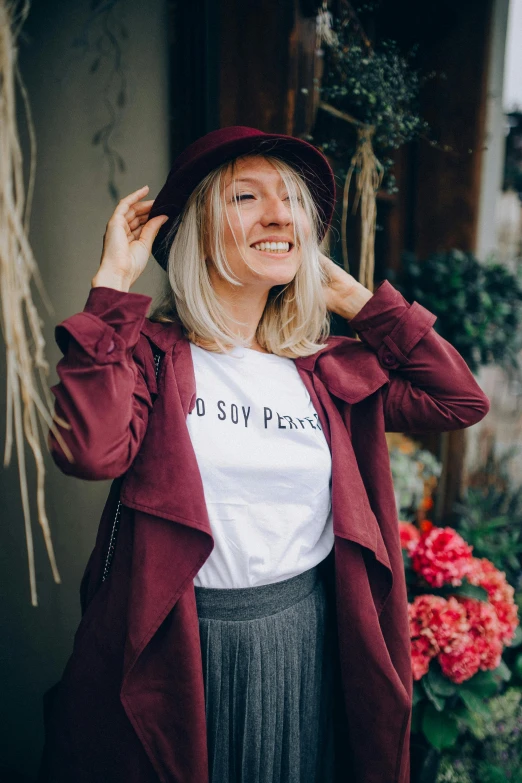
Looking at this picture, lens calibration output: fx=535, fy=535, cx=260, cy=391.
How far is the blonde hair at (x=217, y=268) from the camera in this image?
4.20ft

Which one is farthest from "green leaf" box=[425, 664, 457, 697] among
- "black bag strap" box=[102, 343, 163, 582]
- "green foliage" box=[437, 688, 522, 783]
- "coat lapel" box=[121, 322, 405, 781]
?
"black bag strap" box=[102, 343, 163, 582]

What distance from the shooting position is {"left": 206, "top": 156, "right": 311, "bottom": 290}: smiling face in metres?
1.26

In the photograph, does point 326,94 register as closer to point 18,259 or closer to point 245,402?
point 245,402

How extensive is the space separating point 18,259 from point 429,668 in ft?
5.62

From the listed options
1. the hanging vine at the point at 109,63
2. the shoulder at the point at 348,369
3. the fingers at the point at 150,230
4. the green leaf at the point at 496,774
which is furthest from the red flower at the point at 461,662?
the hanging vine at the point at 109,63

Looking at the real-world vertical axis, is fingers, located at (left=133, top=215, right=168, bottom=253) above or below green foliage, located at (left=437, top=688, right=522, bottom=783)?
above

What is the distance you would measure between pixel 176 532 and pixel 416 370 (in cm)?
74

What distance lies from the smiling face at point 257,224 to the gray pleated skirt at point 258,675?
742 mm

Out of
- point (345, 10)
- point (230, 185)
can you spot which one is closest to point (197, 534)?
point (230, 185)

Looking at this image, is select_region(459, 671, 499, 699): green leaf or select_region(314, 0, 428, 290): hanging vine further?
select_region(314, 0, 428, 290): hanging vine

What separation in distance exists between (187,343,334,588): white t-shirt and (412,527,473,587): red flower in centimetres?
62

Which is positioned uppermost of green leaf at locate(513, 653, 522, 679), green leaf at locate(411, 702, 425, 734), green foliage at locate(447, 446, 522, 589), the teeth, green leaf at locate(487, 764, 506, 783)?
the teeth

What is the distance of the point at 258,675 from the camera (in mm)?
1230

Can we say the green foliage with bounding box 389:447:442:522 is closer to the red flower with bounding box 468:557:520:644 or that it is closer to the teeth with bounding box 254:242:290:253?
the red flower with bounding box 468:557:520:644
